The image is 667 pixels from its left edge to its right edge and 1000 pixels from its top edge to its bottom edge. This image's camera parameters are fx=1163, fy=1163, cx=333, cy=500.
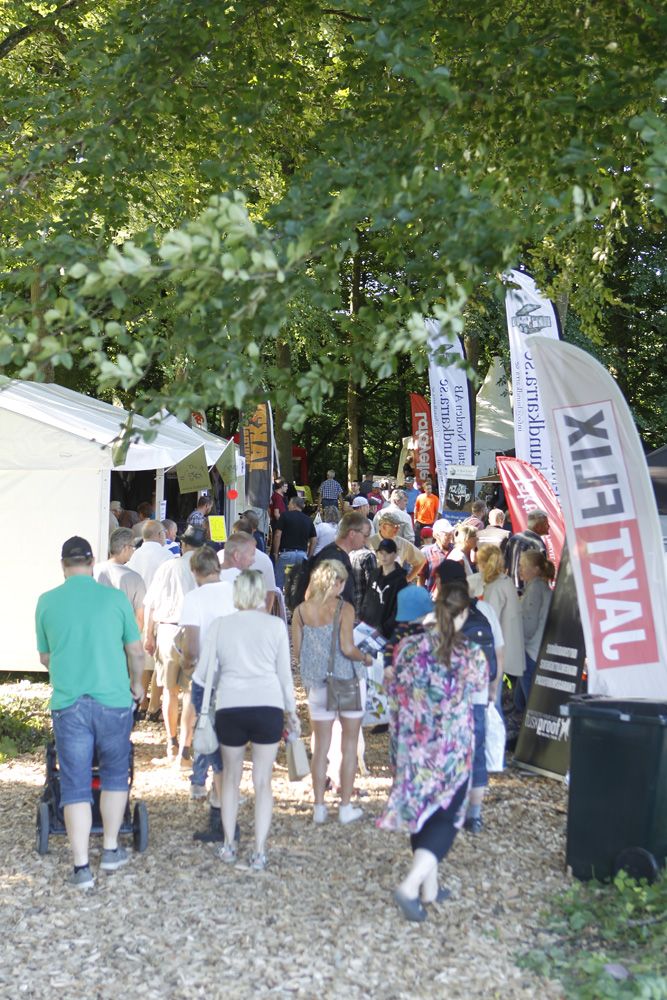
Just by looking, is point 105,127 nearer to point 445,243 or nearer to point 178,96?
point 178,96

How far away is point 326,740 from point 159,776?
1.67m

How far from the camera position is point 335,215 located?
13.4 ft

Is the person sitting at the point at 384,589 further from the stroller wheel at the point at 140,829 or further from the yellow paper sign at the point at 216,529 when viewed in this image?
the yellow paper sign at the point at 216,529

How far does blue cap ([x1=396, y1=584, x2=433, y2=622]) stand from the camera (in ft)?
27.8

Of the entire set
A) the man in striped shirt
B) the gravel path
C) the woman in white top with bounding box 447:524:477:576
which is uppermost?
the man in striped shirt

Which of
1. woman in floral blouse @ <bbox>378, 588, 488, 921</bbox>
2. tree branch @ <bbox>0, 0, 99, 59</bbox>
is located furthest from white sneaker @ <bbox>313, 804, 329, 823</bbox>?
tree branch @ <bbox>0, 0, 99, 59</bbox>

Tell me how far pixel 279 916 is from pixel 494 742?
193 centimetres

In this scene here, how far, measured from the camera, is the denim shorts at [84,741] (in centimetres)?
601

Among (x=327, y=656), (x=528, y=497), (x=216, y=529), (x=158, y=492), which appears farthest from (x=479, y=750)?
(x=158, y=492)

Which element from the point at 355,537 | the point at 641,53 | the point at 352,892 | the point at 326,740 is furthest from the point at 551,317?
the point at 352,892

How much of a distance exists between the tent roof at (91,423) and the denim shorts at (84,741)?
4493 mm

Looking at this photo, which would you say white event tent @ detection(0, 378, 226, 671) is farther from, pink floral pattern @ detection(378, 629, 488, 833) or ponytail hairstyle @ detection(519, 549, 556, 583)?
pink floral pattern @ detection(378, 629, 488, 833)

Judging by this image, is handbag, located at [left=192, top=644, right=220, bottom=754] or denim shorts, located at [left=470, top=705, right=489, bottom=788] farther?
denim shorts, located at [left=470, top=705, right=489, bottom=788]

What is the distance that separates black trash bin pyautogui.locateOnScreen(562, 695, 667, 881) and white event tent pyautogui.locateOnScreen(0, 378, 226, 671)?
6405 mm
